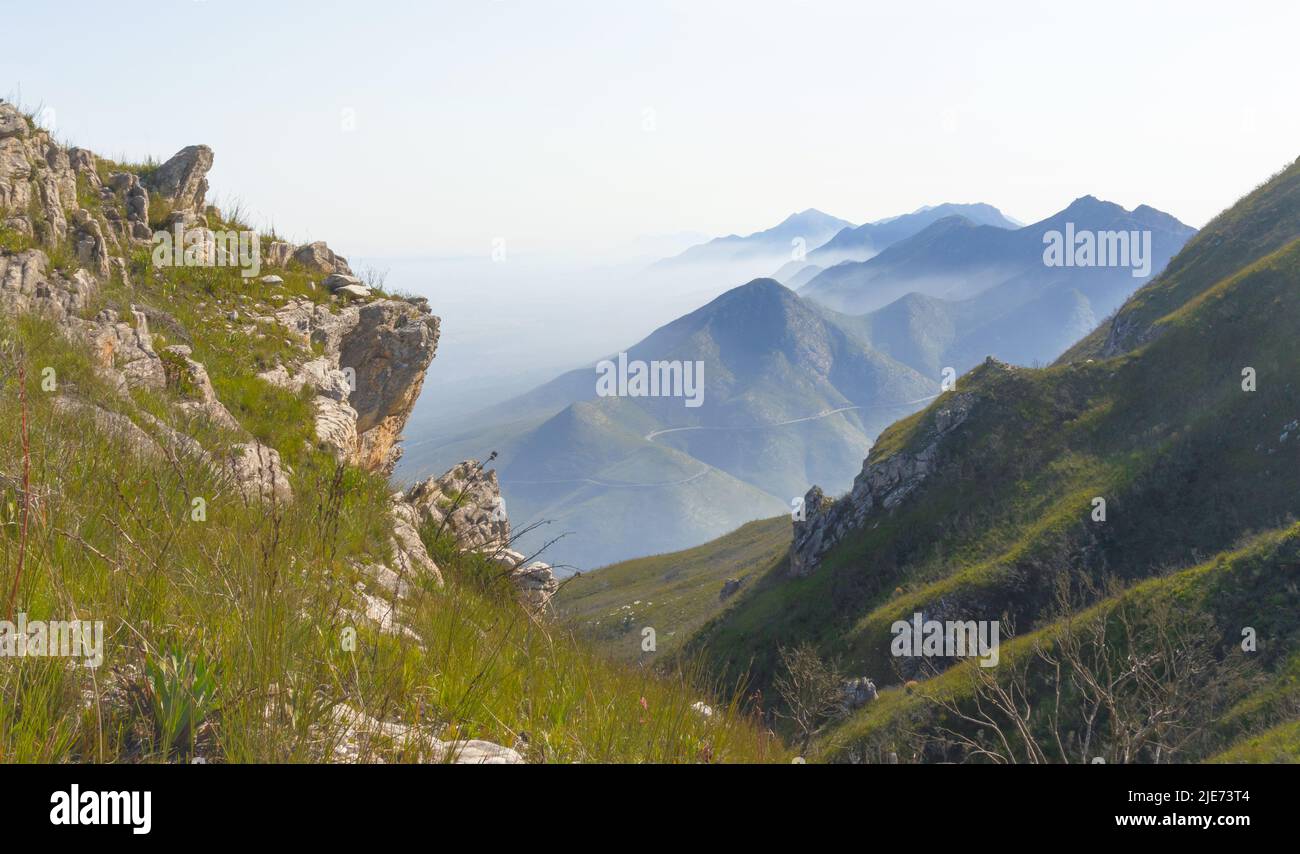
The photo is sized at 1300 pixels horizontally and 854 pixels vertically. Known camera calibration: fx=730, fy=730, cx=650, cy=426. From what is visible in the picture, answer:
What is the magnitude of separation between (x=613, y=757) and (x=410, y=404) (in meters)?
23.8

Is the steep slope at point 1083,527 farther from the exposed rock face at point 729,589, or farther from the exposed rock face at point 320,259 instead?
the exposed rock face at point 320,259

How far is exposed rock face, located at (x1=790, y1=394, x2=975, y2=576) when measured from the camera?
8375cm

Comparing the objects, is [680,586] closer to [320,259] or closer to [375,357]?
[375,357]

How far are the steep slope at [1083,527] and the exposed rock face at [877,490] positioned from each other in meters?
0.26

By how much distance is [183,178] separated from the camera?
21.6 metres

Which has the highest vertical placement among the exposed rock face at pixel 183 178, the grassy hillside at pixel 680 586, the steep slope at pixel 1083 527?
the exposed rock face at pixel 183 178

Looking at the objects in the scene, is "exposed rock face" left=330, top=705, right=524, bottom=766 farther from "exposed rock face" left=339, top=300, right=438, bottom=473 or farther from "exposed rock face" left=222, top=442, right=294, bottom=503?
"exposed rock face" left=339, top=300, right=438, bottom=473

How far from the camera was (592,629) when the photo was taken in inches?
293

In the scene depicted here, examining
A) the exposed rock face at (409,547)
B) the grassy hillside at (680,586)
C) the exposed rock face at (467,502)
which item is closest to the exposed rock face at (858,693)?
the grassy hillside at (680,586)

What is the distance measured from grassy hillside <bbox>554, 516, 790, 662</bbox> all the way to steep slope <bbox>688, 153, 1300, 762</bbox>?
19659mm

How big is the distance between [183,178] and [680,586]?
479ft

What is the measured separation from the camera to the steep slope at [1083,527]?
43.2 meters

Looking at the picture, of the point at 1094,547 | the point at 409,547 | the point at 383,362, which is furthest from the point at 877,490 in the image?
the point at 409,547
